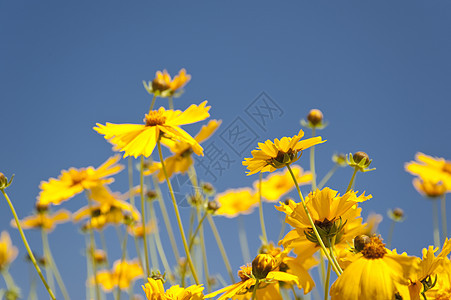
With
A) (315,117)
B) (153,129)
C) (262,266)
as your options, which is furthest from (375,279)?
(315,117)

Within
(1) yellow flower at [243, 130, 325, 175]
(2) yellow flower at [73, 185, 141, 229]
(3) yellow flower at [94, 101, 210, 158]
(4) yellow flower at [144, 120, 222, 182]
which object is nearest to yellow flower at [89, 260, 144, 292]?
(2) yellow flower at [73, 185, 141, 229]

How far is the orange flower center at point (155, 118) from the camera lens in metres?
1.12

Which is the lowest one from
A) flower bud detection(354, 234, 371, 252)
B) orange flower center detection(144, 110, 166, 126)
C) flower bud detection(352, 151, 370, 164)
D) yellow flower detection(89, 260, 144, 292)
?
yellow flower detection(89, 260, 144, 292)

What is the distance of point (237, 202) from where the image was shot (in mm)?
1969

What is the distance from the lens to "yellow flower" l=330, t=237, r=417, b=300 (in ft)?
2.03

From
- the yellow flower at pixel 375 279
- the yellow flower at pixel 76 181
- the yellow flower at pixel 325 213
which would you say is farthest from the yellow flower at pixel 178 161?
the yellow flower at pixel 375 279

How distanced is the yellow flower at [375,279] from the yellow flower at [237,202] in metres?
1.14

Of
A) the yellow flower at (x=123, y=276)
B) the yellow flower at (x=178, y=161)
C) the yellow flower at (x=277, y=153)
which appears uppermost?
the yellow flower at (x=178, y=161)

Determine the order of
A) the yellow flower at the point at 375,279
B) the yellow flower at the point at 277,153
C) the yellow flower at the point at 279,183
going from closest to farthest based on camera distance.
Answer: the yellow flower at the point at 375,279
the yellow flower at the point at 277,153
the yellow flower at the point at 279,183

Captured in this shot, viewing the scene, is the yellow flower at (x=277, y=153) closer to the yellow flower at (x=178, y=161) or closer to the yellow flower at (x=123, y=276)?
the yellow flower at (x=178, y=161)

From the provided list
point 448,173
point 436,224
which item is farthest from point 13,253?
point 448,173

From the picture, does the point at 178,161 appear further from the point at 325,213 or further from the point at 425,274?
the point at 425,274

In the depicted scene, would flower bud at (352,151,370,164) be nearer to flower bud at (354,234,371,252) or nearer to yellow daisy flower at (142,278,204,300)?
flower bud at (354,234,371,252)

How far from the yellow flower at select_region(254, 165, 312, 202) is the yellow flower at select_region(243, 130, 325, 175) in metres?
0.92
